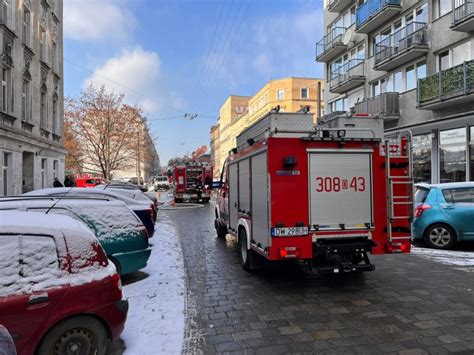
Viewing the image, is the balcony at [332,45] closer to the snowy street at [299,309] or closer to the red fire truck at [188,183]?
the red fire truck at [188,183]

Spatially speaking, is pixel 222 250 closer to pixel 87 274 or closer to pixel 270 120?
pixel 270 120

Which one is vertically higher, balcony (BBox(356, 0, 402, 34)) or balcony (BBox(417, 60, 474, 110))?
balcony (BBox(356, 0, 402, 34))

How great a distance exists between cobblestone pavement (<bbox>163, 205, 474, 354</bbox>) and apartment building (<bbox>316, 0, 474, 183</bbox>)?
36.7 feet

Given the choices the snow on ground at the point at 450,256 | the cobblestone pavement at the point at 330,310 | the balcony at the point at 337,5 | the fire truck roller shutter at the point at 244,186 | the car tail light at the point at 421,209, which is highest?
the balcony at the point at 337,5

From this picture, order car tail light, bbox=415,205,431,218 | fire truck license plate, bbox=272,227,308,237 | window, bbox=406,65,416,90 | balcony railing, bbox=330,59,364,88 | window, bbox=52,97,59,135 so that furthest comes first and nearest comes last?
window, bbox=52,97,59,135 < balcony railing, bbox=330,59,364,88 < window, bbox=406,65,416,90 < car tail light, bbox=415,205,431,218 < fire truck license plate, bbox=272,227,308,237

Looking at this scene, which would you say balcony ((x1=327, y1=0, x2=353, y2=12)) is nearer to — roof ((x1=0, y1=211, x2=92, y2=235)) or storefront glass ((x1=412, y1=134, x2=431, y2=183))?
storefront glass ((x1=412, y1=134, x2=431, y2=183))

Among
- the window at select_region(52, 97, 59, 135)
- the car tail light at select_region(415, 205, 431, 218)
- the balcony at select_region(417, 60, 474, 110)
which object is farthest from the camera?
the window at select_region(52, 97, 59, 135)

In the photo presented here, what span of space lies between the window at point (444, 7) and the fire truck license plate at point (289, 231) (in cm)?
1618

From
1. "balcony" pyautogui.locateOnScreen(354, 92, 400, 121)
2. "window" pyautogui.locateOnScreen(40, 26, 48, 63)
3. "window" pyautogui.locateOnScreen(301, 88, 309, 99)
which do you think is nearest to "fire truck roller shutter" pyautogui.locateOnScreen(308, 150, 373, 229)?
"balcony" pyautogui.locateOnScreen(354, 92, 400, 121)

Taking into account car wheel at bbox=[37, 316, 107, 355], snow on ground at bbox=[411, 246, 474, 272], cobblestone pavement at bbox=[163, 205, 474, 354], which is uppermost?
car wheel at bbox=[37, 316, 107, 355]

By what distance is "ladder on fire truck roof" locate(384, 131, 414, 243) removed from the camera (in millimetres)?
6043

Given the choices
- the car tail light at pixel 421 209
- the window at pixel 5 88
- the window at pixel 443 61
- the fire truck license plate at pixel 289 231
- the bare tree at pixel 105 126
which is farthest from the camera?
the bare tree at pixel 105 126

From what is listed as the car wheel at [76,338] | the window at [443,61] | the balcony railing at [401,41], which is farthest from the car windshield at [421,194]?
the balcony railing at [401,41]

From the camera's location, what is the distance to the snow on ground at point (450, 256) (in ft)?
25.1
